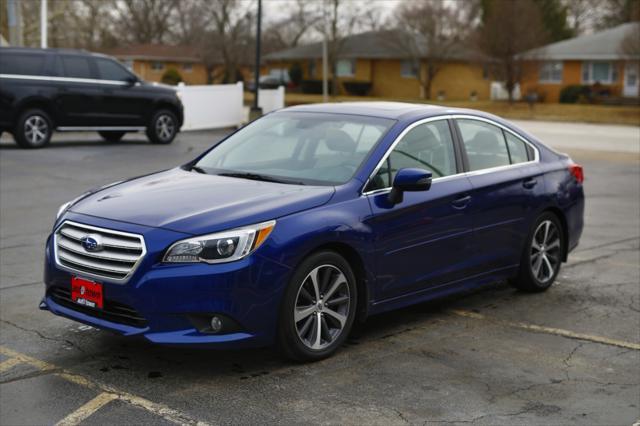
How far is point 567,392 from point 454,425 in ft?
3.17

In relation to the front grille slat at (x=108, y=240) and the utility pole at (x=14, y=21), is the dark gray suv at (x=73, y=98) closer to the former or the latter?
the utility pole at (x=14, y=21)

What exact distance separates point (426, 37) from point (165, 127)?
42.4 m

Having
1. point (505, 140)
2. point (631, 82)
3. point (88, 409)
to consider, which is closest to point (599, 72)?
point (631, 82)

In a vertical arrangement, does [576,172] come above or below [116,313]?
above

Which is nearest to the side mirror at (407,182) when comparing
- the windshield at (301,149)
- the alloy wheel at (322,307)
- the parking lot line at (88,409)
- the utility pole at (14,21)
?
the windshield at (301,149)

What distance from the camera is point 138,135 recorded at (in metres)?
24.8

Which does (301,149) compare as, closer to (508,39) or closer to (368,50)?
(508,39)

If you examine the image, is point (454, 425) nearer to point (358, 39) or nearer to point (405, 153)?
point (405, 153)

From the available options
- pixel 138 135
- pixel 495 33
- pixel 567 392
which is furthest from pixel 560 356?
pixel 495 33

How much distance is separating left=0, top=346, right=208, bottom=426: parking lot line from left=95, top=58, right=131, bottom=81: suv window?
15.0 m

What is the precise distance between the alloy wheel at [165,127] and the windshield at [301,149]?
14.5 meters

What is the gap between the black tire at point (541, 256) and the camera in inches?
311

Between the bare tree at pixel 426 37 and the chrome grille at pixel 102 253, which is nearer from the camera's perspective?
the chrome grille at pixel 102 253

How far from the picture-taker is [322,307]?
5883 millimetres
